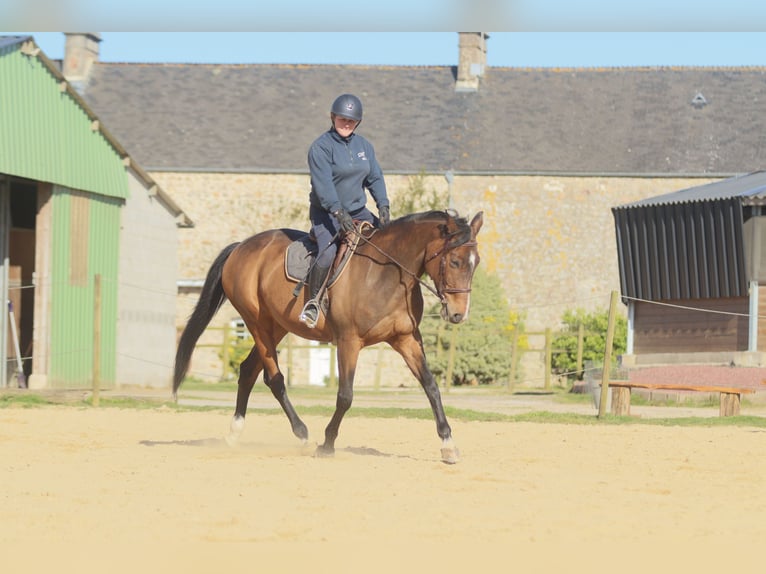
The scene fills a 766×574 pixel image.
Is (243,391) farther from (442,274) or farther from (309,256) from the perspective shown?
(442,274)

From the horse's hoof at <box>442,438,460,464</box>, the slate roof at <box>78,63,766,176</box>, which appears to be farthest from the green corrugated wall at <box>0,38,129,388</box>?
the slate roof at <box>78,63,766,176</box>

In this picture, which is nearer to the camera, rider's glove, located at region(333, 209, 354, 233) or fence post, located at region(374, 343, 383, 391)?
rider's glove, located at region(333, 209, 354, 233)

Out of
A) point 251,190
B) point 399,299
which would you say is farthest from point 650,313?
point 399,299

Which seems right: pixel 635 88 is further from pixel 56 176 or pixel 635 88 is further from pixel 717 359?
pixel 56 176

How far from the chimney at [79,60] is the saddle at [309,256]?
1349 inches

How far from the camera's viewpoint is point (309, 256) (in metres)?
9.56

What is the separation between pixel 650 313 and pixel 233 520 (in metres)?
22.5

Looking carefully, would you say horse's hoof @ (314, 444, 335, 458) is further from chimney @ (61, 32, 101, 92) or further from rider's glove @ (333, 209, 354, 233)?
chimney @ (61, 32, 101, 92)

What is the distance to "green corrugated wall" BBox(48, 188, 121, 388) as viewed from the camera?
2239 centimetres

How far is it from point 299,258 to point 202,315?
1.86 metres

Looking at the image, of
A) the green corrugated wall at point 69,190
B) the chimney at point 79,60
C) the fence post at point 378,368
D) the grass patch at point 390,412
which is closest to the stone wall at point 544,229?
the fence post at point 378,368

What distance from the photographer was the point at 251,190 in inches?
1511

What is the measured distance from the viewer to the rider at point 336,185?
355 inches

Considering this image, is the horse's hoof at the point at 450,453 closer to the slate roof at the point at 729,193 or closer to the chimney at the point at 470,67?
the slate roof at the point at 729,193
